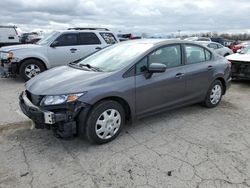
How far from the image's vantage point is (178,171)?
323 cm

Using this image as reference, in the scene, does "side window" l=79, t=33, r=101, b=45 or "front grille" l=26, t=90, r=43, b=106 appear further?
"side window" l=79, t=33, r=101, b=45

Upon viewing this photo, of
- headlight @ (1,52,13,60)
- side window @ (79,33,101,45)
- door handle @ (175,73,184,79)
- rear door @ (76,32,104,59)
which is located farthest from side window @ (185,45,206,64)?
headlight @ (1,52,13,60)

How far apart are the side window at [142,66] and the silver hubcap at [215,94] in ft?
6.55

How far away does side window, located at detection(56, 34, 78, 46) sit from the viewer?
29.3 ft

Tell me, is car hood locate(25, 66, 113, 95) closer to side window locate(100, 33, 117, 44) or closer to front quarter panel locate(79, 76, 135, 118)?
front quarter panel locate(79, 76, 135, 118)

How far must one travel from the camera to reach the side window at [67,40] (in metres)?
8.93

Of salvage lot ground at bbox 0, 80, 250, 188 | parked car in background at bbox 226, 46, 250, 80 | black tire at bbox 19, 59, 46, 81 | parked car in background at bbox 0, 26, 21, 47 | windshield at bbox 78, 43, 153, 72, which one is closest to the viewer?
salvage lot ground at bbox 0, 80, 250, 188

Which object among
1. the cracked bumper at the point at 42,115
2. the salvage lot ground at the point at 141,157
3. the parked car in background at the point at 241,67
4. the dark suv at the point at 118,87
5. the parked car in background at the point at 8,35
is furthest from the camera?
the parked car in background at the point at 8,35

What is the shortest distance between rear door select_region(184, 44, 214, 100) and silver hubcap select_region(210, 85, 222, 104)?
0.28 meters

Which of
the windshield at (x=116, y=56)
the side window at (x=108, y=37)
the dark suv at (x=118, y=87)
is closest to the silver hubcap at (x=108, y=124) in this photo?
the dark suv at (x=118, y=87)

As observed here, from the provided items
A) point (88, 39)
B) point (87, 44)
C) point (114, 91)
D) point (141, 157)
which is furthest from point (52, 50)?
point (141, 157)

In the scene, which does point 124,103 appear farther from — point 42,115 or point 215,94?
point 215,94

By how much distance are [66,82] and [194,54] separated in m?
2.70

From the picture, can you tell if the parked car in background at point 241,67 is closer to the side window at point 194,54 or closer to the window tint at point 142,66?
the side window at point 194,54
